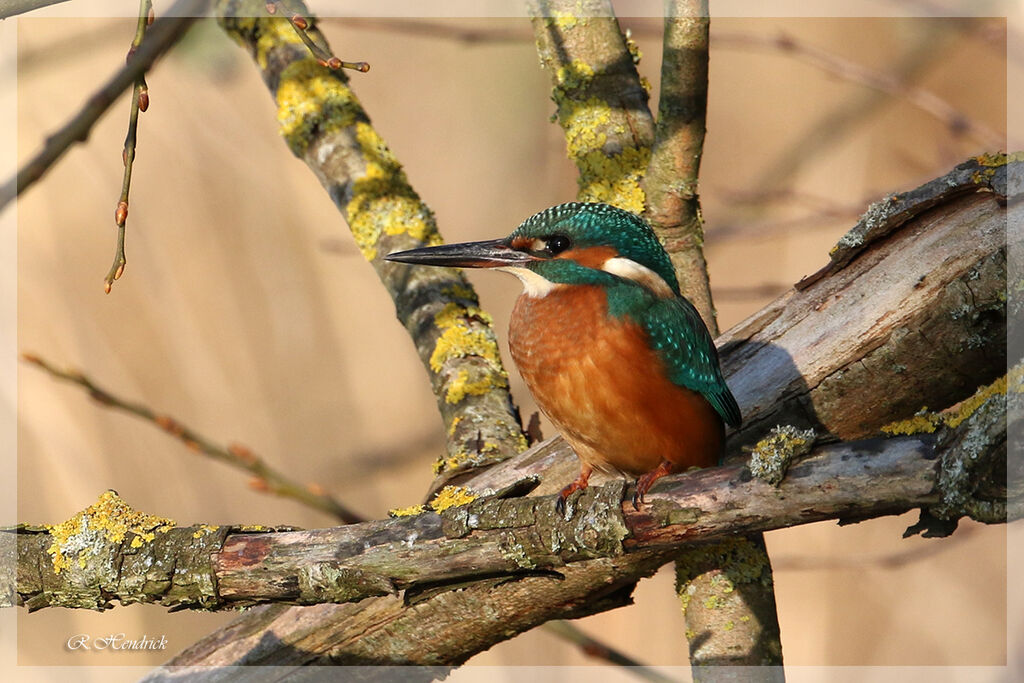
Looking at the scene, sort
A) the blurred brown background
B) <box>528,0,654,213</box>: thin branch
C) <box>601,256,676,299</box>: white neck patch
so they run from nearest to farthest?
<box>601,256,676,299</box>: white neck patch
<box>528,0,654,213</box>: thin branch
the blurred brown background

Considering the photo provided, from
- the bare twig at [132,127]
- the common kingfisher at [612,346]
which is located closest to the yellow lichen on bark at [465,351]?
the common kingfisher at [612,346]

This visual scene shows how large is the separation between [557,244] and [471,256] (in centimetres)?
20

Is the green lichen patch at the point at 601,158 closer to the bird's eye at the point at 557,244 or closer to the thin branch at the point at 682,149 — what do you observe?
the thin branch at the point at 682,149

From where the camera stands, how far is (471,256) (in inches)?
83.3

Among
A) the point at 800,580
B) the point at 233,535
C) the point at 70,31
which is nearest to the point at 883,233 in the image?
the point at 233,535

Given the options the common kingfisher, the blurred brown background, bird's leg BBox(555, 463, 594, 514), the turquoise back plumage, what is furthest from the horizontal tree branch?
the blurred brown background

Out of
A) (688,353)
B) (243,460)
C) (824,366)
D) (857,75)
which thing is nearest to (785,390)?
(824,366)

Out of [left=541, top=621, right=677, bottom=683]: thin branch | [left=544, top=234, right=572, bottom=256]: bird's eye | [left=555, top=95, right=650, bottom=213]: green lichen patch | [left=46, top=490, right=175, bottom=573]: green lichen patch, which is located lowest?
[left=541, top=621, right=677, bottom=683]: thin branch

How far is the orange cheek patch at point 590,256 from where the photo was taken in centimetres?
212

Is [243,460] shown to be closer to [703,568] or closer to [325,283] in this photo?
[703,568]

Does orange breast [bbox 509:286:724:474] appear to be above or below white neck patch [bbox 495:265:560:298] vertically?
below

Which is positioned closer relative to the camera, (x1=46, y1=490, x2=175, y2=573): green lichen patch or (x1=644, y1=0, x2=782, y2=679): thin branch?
(x1=46, y1=490, x2=175, y2=573): green lichen patch

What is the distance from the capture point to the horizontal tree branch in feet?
4.48

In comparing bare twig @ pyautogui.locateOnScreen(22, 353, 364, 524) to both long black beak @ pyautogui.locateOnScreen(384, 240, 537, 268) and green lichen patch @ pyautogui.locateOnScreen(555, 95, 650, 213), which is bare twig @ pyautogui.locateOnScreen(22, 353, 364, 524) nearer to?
long black beak @ pyautogui.locateOnScreen(384, 240, 537, 268)
